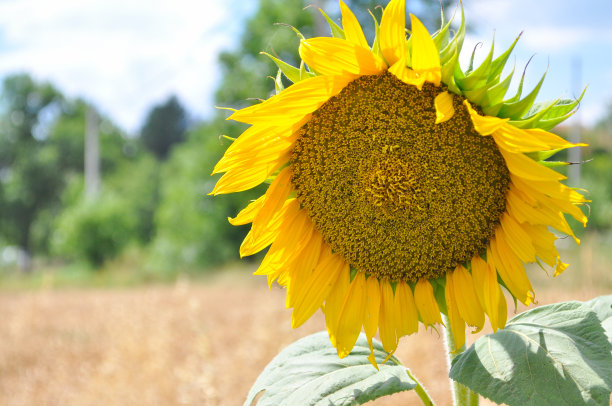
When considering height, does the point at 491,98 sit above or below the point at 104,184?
above

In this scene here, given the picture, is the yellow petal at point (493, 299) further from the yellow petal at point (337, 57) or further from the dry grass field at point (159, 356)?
the dry grass field at point (159, 356)

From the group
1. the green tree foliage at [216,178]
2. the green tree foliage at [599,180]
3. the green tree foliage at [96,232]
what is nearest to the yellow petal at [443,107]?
the green tree foliage at [599,180]

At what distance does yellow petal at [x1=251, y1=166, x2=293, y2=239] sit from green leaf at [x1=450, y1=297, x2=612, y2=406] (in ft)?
1.82

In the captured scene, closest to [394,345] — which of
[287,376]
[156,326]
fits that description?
[287,376]

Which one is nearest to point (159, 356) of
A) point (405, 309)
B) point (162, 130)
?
point (405, 309)

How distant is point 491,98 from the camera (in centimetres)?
129

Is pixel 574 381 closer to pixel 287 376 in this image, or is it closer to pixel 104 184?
pixel 287 376

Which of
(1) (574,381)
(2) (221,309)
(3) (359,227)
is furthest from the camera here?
(2) (221,309)

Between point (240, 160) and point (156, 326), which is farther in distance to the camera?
point (156, 326)

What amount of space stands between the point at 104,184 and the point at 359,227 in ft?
143

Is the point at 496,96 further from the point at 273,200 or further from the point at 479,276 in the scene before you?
the point at 273,200

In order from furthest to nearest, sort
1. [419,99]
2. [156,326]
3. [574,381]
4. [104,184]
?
[104,184]
[156,326]
[419,99]
[574,381]

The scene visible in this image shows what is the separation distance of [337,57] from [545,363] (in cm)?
77

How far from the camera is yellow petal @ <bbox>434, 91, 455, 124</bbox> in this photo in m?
1.26
